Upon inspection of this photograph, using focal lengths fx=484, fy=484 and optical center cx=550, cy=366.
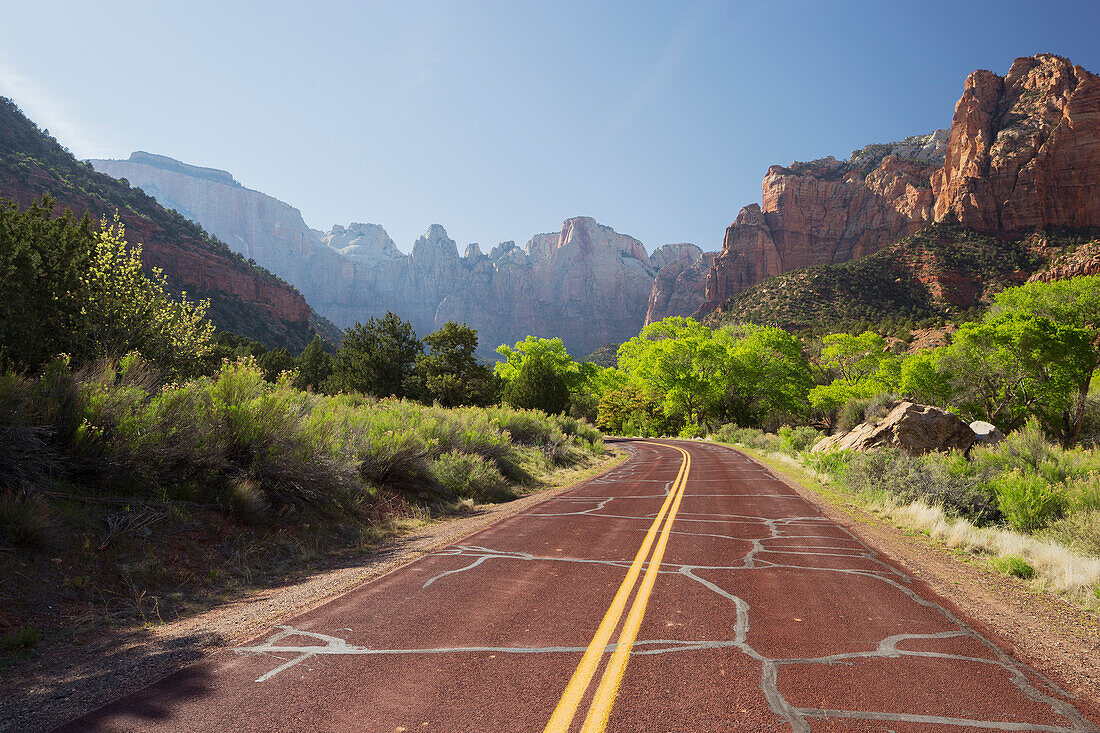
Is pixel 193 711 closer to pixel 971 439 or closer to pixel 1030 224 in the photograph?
pixel 971 439

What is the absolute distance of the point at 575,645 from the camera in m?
3.88

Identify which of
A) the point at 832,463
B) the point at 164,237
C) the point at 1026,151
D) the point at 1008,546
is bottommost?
the point at 832,463

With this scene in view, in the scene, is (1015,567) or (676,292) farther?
(676,292)

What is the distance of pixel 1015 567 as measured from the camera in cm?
632

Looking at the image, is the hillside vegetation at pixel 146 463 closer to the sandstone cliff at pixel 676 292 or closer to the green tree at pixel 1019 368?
the green tree at pixel 1019 368

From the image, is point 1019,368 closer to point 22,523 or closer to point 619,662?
point 619,662

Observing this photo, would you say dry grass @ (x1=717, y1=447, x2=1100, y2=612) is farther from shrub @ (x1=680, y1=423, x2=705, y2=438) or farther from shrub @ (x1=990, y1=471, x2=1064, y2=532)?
shrub @ (x1=680, y1=423, x2=705, y2=438)

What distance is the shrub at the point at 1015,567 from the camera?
626cm

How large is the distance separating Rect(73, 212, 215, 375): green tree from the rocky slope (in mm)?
110742

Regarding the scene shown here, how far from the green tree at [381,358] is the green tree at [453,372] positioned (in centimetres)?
82

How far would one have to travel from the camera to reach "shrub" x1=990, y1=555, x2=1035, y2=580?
6262mm

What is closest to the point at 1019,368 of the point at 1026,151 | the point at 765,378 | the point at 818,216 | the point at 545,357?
the point at 765,378

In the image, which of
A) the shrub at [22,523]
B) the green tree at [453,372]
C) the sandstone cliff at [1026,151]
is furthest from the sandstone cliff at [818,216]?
the shrub at [22,523]

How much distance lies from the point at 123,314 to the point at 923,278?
314 feet
